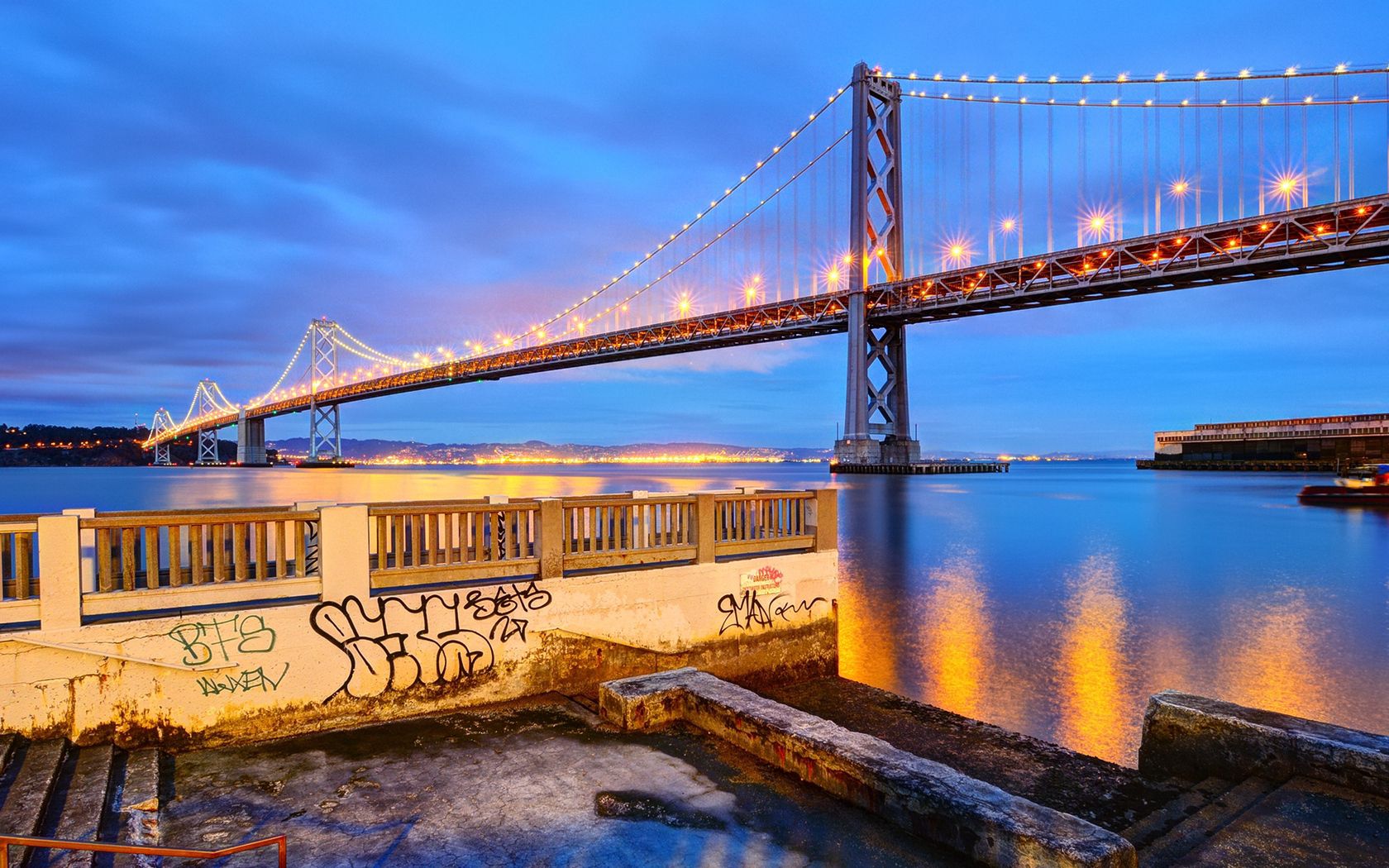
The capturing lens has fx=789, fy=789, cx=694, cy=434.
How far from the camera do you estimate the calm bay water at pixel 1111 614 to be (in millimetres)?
11977

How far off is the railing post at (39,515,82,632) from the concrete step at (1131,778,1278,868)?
730 centimetres

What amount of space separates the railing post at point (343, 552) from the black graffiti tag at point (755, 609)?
4.06 m

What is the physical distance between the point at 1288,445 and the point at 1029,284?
7504cm

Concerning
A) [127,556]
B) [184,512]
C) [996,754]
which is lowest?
[996,754]

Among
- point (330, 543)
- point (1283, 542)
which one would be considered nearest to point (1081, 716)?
point (330, 543)

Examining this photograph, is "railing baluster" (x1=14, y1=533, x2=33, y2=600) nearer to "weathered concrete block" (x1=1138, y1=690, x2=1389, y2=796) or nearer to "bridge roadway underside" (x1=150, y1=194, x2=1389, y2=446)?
"weathered concrete block" (x1=1138, y1=690, x2=1389, y2=796)

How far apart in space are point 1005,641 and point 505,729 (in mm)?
11818

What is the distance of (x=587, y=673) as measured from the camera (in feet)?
26.0

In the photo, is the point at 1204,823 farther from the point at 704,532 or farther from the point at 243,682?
the point at 243,682

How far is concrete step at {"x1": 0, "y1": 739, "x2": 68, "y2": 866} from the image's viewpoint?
4.25 meters

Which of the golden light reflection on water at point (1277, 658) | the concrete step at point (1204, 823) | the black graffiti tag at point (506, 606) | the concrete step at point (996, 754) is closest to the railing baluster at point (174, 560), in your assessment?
the black graffiti tag at point (506, 606)

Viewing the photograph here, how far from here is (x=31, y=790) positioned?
4.70 m

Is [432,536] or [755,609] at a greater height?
[432,536]

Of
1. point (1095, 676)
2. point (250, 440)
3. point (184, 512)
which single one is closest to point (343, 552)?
point (184, 512)
